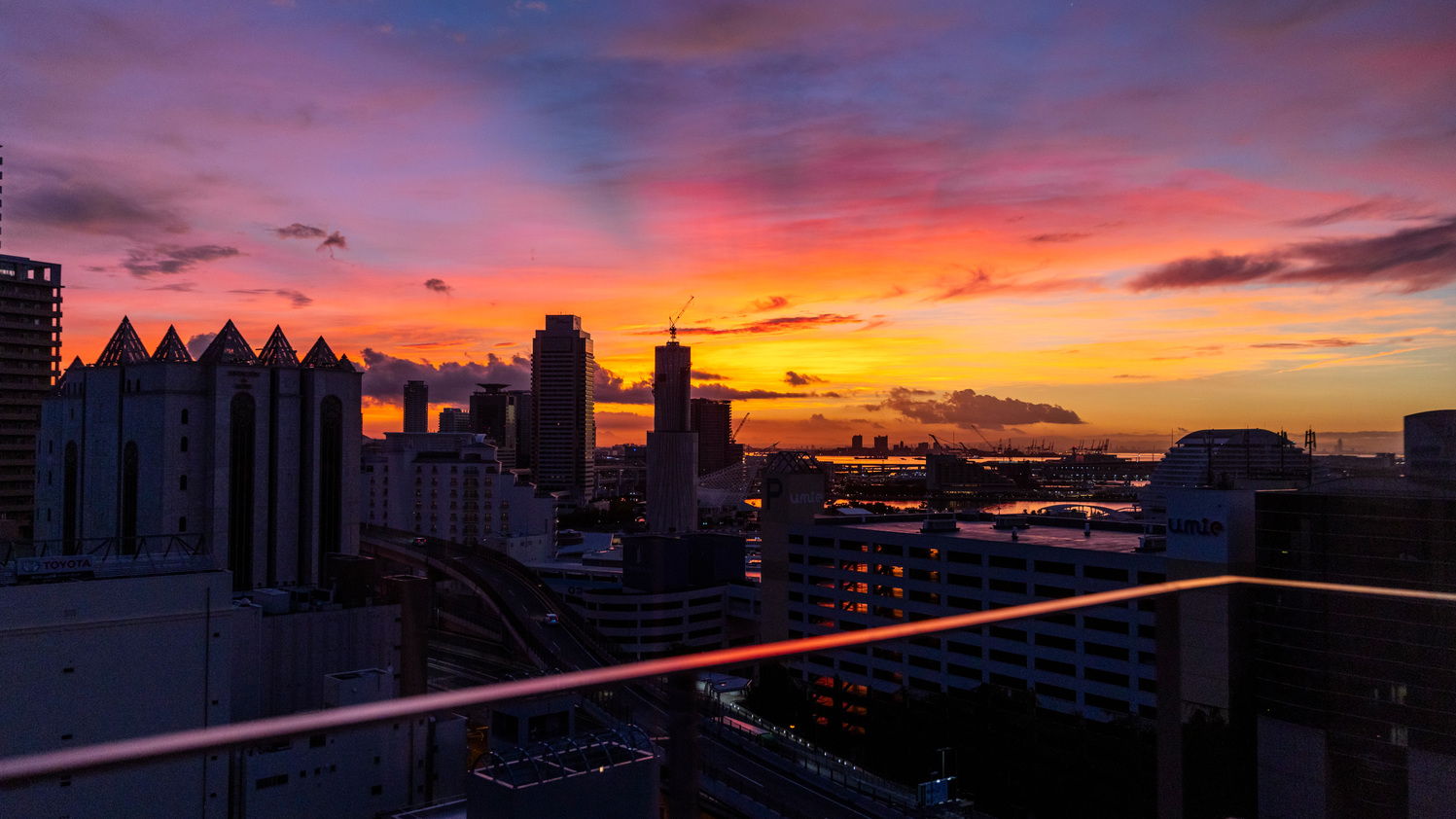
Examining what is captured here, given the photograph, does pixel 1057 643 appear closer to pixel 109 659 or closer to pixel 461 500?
pixel 109 659

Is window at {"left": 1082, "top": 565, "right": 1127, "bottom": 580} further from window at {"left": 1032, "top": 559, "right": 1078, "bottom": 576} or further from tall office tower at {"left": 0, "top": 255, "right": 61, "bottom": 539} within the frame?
tall office tower at {"left": 0, "top": 255, "right": 61, "bottom": 539}

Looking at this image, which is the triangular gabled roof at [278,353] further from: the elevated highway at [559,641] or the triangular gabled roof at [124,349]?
the elevated highway at [559,641]

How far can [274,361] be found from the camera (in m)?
25.0

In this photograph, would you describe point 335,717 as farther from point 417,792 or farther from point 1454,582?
point 1454,582

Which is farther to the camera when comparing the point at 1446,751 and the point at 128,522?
the point at 128,522

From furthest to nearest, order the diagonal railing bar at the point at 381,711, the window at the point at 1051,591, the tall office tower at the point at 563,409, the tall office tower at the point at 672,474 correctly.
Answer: the tall office tower at the point at 563,409 → the tall office tower at the point at 672,474 → the window at the point at 1051,591 → the diagonal railing bar at the point at 381,711

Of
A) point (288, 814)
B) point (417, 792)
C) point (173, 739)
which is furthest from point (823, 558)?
point (173, 739)

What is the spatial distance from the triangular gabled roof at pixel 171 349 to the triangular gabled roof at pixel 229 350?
54 cm

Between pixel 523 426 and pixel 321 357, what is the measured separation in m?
88.8

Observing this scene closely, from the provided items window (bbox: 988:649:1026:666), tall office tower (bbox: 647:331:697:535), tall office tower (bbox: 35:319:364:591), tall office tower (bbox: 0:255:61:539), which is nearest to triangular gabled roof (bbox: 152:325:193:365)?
tall office tower (bbox: 35:319:364:591)

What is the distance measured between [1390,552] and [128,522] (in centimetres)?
2718

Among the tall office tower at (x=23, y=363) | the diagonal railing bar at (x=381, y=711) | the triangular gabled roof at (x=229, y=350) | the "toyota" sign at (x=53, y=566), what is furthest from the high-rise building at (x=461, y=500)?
the diagonal railing bar at (x=381, y=711)

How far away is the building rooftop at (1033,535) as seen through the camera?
2053 cm

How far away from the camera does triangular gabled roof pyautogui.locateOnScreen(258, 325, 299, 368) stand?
2492cm
